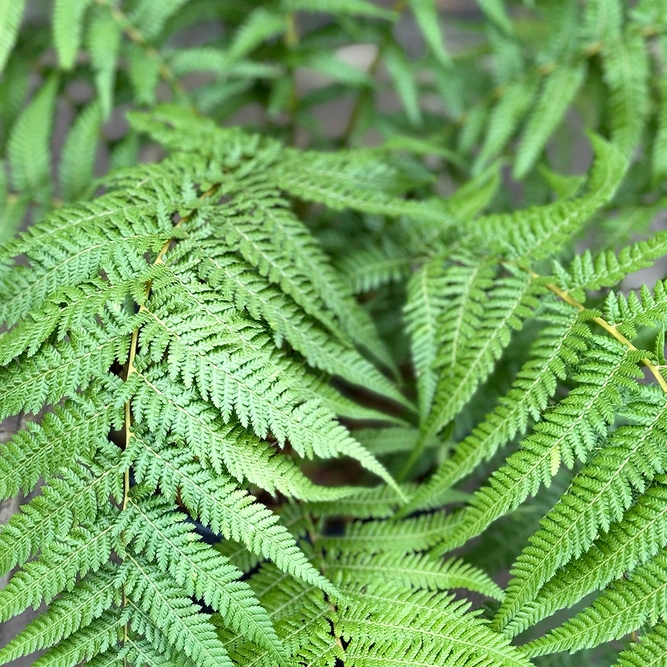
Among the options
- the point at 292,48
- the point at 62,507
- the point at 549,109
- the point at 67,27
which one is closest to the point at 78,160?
the point at 67,27

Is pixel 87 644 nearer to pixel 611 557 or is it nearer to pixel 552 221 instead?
pixel 611 557

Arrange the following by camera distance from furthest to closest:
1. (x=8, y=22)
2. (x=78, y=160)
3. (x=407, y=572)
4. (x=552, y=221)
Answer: (x=78, y=160), (x=8, y=22), (x=552, y=221), (x=407, y=572)

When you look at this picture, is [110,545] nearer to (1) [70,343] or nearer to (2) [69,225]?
(1) [70,343]

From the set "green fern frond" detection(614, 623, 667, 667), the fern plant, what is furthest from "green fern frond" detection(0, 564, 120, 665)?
"green fern frond" detection(614, 623, 667, 667)

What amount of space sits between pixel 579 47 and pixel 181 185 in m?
1.12

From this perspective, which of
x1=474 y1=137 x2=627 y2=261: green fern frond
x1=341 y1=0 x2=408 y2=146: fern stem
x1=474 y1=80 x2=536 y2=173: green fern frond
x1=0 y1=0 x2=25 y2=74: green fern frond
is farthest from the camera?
x1=341 y1=0 x2=408 y2=146: fern stem

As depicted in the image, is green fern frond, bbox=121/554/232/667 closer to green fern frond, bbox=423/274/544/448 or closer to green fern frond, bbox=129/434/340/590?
green fern frond, bbox=129/434/340/590

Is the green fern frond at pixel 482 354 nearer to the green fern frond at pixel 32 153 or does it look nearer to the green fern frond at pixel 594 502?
the green fern frond at pixel 594 502

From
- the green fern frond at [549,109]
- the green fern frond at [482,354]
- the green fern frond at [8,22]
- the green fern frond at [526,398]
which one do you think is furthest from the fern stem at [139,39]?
the green fern frond at [526,398]

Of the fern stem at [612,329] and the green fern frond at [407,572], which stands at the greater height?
the fern stem at [612,329]

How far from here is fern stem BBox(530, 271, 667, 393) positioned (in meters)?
0.89

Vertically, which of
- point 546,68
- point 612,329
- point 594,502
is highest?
point 546,68

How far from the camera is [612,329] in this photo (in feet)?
3.15

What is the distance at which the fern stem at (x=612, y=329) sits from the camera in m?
0.89
